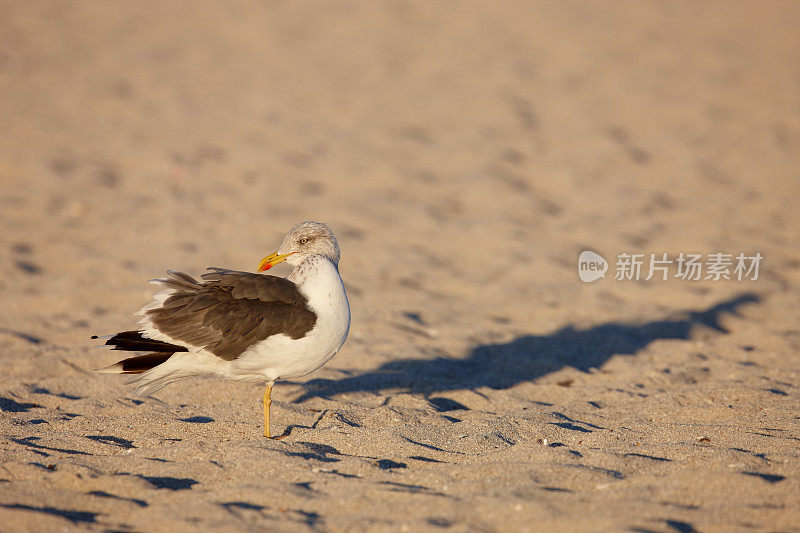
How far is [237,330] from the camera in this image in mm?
5098

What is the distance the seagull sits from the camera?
5.09 metres

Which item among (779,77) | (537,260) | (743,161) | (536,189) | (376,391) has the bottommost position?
(376,391)

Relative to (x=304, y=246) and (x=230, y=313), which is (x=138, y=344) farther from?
(x=304, y=246)

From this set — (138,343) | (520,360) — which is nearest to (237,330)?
(138,343)

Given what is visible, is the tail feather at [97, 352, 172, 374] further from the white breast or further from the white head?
the white head

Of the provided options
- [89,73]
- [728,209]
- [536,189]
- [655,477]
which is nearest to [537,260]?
[536,189]

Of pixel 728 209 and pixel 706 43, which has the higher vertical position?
pixel 706 43

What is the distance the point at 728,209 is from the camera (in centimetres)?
1182

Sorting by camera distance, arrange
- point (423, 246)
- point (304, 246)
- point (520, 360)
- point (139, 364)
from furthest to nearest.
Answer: point (423, 246), point (520, 360), point (304, 246), point (139, 364)

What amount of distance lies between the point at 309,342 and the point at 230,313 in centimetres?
56

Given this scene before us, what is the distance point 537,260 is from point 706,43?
39.6 feet

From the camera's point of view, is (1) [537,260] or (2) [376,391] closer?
(2) [376,391]

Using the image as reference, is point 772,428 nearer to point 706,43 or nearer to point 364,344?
point 364,344

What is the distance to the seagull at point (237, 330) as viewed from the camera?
5090mm
